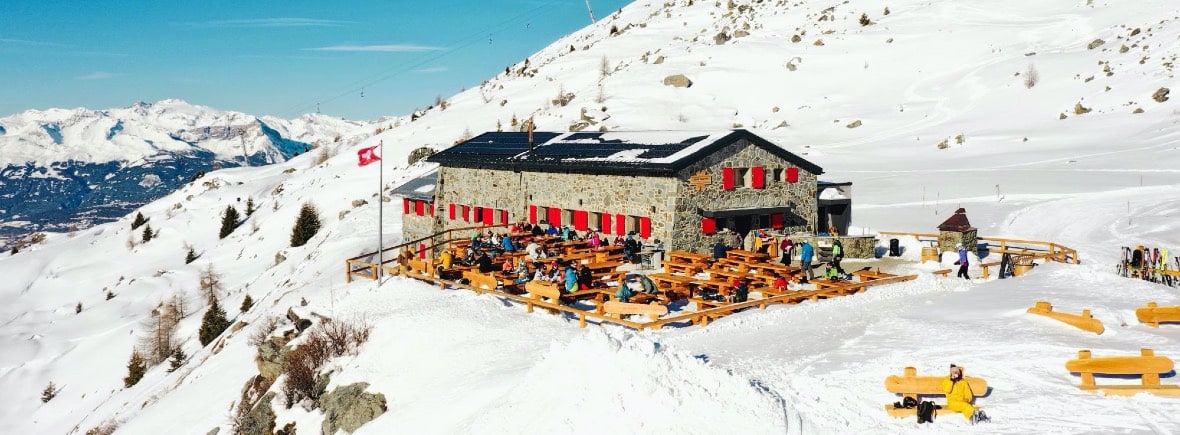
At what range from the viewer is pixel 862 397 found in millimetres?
14422

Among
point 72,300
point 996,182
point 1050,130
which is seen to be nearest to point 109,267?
point 72,300

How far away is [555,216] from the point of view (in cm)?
3512

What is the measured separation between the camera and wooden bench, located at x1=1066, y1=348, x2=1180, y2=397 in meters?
13.5

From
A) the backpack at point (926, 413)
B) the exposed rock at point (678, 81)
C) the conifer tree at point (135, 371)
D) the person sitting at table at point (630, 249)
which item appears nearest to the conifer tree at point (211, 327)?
the conifer tree at point (135, 371)

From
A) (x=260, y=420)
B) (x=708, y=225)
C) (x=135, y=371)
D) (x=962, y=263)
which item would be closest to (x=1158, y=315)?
(x=962, y=263)

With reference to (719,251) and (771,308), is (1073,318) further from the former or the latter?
(719,251)

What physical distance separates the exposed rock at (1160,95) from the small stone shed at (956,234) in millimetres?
32966

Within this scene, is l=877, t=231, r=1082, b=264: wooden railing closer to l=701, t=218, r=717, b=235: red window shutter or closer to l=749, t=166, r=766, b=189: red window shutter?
l=749, t=166, r=766, b=189: red window shutter

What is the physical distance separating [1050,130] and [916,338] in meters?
43.3

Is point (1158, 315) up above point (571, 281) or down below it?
below

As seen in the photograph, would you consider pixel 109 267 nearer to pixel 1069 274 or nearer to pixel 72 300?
pixel 72 300

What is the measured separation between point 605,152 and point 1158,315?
65.7ft

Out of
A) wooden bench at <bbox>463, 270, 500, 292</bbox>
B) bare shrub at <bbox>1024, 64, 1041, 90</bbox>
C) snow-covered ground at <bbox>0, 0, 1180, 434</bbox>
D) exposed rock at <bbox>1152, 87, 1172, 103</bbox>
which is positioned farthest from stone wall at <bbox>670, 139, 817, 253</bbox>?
bare shrub at <bbox>1024, 64, 1041, 90</bbox>

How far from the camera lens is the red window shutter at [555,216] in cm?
3484
